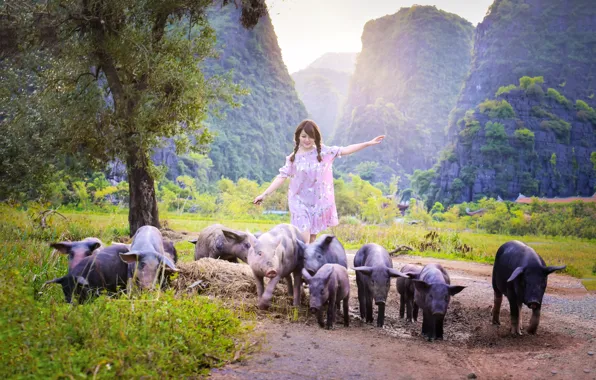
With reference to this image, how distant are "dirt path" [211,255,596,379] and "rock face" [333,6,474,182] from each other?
209 feet

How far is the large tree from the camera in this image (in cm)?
1092

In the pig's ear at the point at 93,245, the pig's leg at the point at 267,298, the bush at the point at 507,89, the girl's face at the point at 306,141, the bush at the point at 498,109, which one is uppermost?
the bush at the point at 507,89

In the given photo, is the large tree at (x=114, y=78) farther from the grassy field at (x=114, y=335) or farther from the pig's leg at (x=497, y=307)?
the pig's leg at (x=497, y=307)

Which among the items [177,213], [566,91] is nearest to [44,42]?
[177,213]

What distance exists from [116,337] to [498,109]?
149 ft

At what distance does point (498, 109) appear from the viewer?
144 feet

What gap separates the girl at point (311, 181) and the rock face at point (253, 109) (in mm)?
40688

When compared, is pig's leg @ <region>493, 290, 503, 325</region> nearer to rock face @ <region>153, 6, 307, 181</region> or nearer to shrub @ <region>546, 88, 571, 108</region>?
shrub @ <region>546, 88, 571, 108</region>

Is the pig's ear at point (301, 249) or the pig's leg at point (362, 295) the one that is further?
the pig's ear at point (301, 249)

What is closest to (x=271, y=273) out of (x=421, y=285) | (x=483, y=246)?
(x=421, y=285)

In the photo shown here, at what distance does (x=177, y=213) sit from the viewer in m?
27.1

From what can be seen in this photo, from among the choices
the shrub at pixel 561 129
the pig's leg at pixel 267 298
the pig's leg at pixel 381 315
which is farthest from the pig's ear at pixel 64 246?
the shrub at pixel 561 129

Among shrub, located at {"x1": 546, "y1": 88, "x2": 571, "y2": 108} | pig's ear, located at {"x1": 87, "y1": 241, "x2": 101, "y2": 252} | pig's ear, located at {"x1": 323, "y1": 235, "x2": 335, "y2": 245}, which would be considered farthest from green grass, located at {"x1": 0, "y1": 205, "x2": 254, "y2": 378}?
shrub, located at {"x1": 546, "y1": 88, "x2": 571, "y2": 108}

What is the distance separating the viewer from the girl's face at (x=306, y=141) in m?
7.89
